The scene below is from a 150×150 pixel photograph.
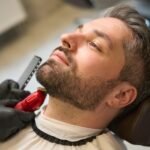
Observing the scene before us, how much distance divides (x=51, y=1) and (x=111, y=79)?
2.23 metres

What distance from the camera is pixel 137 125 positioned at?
1.09 m

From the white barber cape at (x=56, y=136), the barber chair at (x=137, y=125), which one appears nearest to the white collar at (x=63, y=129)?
the white barber cape at (x=56, y=136)

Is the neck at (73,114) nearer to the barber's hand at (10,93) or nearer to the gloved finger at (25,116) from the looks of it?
the gloved finger at (25,116)

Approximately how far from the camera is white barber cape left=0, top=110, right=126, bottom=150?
111cm

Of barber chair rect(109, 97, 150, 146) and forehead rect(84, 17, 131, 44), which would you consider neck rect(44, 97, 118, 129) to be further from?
forehead rect(84, 17, 131, 44)

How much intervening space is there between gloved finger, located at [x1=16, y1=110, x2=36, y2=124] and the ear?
0.27 m

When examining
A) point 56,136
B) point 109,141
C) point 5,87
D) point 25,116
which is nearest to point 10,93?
point 5,87

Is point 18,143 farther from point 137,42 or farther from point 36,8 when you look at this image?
point 36,8

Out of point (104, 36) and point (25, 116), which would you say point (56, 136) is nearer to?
point (25, 116)

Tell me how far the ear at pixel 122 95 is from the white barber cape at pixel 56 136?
0.11m

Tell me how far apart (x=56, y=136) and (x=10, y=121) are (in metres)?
0.16

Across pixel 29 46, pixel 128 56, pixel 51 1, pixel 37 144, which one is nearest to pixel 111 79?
pixel 128 56

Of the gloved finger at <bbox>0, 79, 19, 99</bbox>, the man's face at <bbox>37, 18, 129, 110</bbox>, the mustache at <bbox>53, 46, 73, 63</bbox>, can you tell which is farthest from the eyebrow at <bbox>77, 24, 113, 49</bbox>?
the gloved finger at <bbox>0, 79, 19, 99</bbox>

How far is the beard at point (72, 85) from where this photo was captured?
108 cm
